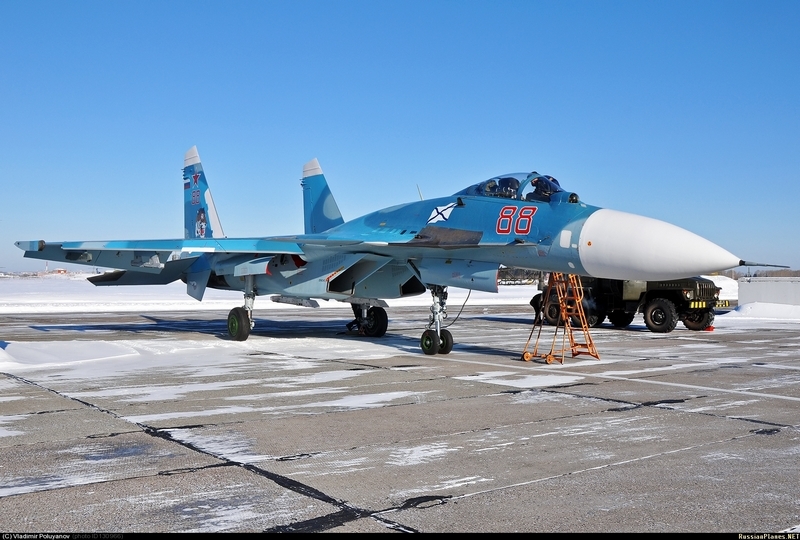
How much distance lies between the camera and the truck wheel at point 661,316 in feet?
58.9

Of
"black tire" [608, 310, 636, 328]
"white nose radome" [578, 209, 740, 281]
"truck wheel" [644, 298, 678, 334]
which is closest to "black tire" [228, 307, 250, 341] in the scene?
"white nose radome" [578, 209, 740, 281]

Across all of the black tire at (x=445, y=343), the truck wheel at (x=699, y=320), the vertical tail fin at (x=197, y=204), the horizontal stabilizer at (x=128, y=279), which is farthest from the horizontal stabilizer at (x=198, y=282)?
the truck wheel at (x=699, y=320)

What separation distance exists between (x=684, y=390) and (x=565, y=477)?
166 inches

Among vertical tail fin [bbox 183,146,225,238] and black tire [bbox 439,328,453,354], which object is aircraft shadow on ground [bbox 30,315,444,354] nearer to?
black tire [bbox 439,328,453,354]

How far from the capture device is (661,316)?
1817 cm

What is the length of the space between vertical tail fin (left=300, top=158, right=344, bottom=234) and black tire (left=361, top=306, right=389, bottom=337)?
2.61m

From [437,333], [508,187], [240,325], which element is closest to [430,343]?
[437,333]

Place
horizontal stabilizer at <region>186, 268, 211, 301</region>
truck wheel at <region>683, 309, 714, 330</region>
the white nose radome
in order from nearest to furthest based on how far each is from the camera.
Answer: the white nose radome, horizontal stabilizer at <region>186, 268, 211, 301</region>, truck wheel at <region>683, 309, 714, 330</region>

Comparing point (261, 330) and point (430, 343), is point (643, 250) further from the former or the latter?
point (261, 330)

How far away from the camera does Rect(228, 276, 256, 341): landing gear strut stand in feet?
46.0

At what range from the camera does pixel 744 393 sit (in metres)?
7.78

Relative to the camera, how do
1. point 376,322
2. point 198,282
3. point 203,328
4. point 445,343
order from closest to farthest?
point 445,343 < point 376,322 < point 198,282 < point 203,328

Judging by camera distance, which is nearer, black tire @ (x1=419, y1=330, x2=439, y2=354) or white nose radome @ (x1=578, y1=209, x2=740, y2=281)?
white nose radome @ (x1=578, y1=209, x2=740, y2=281)

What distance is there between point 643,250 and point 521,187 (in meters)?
2.28
